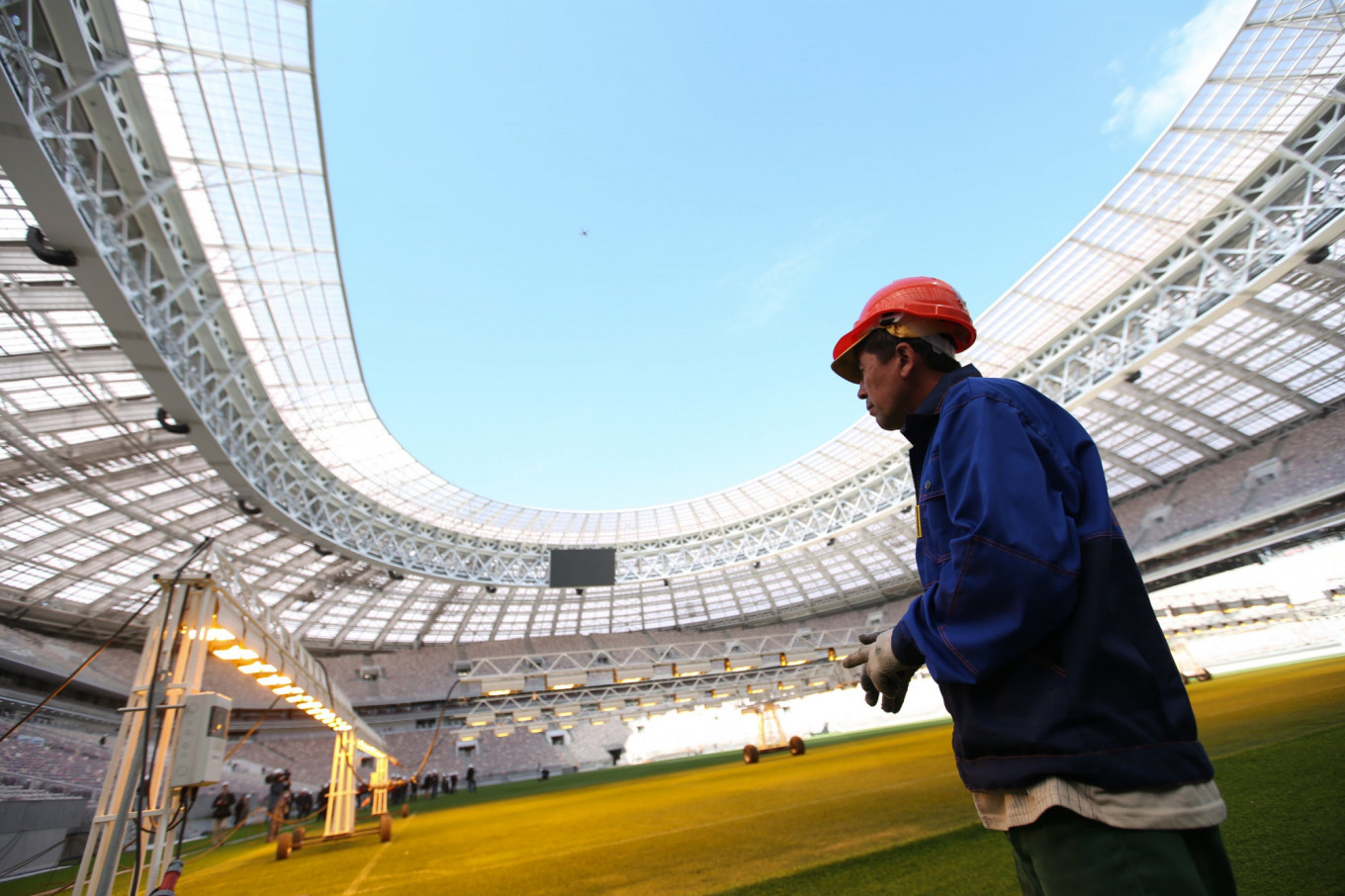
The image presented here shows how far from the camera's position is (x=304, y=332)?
18078 millimetres

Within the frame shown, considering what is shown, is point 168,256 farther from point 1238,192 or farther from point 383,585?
point 1238,192

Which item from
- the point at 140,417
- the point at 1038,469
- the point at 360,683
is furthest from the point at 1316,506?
the point at 360,683

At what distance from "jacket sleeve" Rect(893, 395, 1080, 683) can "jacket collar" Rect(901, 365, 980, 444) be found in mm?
245

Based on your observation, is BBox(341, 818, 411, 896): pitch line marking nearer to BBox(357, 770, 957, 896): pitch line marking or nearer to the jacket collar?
BBox(357, 770, 957, 896): pitch line marking

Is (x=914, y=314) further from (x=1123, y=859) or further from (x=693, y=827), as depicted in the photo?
(x=693, y=827)

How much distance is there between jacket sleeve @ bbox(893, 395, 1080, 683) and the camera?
1347 millimetres

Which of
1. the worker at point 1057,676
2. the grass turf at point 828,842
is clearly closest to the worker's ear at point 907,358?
the worker at point 1057,676

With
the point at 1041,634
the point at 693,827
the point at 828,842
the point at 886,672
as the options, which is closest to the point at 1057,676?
the point at 1041,634

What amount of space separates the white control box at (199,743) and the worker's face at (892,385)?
22.4ft

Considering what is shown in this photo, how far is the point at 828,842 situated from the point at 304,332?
1872cm

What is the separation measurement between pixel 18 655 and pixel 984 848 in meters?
35.8

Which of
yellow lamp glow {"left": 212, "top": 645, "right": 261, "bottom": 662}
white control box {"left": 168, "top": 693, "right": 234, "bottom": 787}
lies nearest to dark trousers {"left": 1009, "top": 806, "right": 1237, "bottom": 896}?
white control box {"left": 168, "top": 693, "right": 234, "bottom": 787}

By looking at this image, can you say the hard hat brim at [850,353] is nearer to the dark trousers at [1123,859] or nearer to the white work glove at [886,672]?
the white work glove at [886,672]

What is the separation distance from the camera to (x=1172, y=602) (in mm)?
33406
